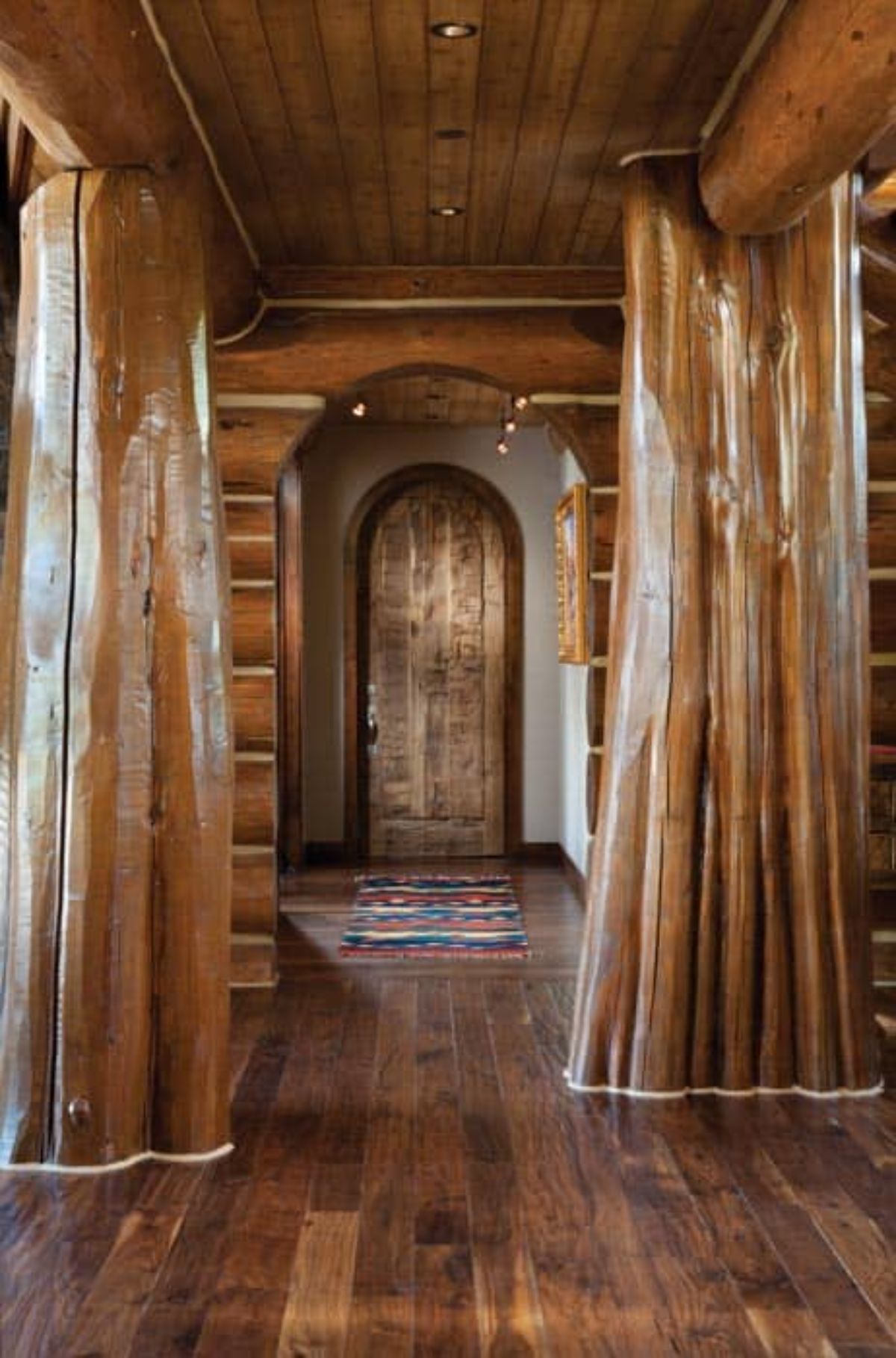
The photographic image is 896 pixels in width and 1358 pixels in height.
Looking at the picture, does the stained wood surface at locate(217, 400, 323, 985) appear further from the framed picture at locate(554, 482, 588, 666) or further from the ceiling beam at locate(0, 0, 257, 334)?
the ceiling beam at locate(0, 0, 257, 334)

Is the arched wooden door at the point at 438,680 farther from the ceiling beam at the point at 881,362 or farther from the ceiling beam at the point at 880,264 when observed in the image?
the ceiling beam at the point at 880,264

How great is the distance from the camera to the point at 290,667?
30.5ft

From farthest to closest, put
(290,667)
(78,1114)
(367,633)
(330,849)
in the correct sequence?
(367,633)
(330,849)
(290,667)
(78,1114)

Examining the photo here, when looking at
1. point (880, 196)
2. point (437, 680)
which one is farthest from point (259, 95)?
point (437, 680)

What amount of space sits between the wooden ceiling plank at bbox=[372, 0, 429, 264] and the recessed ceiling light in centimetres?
3

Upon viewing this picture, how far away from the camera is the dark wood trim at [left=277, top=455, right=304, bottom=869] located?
366 inches

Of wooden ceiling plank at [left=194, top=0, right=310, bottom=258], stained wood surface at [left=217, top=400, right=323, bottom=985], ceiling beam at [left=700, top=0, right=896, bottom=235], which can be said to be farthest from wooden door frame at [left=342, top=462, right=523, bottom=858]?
ceiling beam at [left=700, top=0, right=896, bottom=235]

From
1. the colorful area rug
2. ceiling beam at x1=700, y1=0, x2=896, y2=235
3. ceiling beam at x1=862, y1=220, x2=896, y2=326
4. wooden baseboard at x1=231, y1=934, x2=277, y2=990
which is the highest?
ceiling beam at x1=862, y1=220, x2=896, y2=326

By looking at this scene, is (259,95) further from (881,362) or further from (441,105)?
(881,362)

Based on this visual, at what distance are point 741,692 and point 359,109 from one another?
1942 mm

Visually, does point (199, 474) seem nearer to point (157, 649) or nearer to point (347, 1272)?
point (157, 649)

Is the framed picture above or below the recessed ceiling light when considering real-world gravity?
below

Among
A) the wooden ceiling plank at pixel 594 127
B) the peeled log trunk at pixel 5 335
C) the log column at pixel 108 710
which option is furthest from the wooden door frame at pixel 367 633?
the log column at pixel 108 710

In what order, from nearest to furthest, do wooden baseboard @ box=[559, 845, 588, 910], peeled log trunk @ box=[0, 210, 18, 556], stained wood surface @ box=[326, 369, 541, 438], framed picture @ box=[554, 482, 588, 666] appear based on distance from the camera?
peeled log trunk @ box=[0, 210, 18, 556] < framed picture @ box=[554, 482, 588, 666] < wooden baseboard @ box=[559, 845, 588, 910] < stained wood surface @ box=[326, 369, 541, 438]
